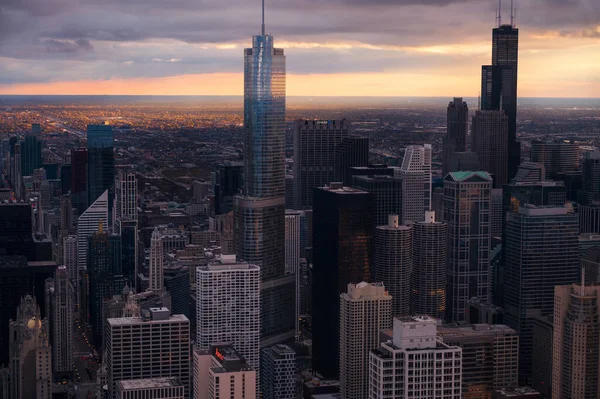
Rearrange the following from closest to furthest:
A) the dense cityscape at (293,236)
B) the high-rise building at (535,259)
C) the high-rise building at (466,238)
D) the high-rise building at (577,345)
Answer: the high-rise building at (577,345) → the dense cityscape at (293,236) → the high-rise building at (535,259) → the high-rise building at (466,238)

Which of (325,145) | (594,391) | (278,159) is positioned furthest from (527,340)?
(325,145)

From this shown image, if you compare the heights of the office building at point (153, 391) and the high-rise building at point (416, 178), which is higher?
the high-rise building at point (416, 178)

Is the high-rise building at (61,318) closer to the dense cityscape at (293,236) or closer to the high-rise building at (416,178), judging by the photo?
the dense cityscape at (293,236)

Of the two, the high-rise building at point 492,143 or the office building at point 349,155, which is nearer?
the high-rise building at point 492,143

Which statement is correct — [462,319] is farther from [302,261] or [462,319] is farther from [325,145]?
[325,145]

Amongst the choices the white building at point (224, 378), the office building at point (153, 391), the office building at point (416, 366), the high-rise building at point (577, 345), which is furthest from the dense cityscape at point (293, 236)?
the office building at point (416, 366)

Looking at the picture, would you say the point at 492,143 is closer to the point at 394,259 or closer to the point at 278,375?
the point at 394,259

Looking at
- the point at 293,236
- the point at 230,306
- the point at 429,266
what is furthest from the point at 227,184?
the point at 230,306
